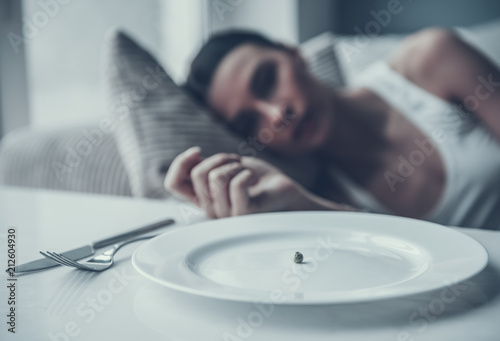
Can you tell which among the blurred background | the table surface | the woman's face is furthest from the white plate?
the blurred background

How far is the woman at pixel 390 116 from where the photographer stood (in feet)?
3.28

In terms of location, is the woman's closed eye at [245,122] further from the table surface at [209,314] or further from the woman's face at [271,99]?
the table surface at [209,314]

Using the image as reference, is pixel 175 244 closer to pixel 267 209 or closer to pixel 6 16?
pixel 267 209

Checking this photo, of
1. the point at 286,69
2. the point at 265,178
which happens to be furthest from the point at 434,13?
the point at 265,178

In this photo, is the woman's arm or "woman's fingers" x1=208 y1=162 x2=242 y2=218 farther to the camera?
the woman's arm

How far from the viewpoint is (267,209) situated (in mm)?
662

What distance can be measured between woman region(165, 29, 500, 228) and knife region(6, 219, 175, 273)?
1.74ft

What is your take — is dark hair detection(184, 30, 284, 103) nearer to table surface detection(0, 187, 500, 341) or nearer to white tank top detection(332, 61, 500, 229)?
white tank top detection(332, 61, 500, 229)

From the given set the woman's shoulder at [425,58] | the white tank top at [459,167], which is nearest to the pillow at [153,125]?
the white tank top at [459,167]

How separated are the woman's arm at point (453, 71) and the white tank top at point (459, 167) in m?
0.04

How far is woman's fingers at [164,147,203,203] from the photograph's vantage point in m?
0.64

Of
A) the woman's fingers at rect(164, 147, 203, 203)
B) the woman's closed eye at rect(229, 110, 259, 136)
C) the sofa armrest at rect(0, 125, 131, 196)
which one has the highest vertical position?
the woman's fingers at rect(164, 147, 203, 203)

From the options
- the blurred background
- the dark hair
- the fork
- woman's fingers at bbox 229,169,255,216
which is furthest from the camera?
the blurred background

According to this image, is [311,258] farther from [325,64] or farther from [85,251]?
[325,64]
